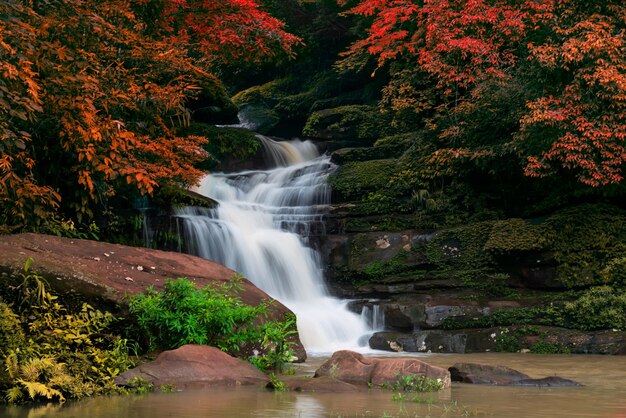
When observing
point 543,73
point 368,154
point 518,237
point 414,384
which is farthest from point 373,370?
point 368,154

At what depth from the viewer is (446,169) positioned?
18.1 metres

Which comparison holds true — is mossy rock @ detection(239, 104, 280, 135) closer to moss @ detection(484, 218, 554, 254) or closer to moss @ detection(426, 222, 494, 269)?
moss @ detection(426, 222, 494, 269)

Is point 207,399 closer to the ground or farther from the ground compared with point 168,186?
closer to the ground

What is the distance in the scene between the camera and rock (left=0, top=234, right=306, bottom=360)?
27.6 feet

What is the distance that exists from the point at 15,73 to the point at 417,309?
28.9ft

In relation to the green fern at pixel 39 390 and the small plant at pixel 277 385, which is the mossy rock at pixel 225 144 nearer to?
the small plant at pixel 277 385

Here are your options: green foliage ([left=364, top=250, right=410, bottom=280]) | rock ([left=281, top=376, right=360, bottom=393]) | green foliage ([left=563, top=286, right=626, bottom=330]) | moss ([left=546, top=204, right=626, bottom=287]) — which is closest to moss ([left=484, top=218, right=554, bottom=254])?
moss ([left=546, top=204, right=626, bottom=287])

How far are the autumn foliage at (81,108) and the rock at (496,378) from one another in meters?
5.50

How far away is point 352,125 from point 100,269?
15.9 metres

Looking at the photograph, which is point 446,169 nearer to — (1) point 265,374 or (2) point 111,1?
(2) point 111,1

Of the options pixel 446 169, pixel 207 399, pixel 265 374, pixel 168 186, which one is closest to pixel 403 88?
pixel 446 169

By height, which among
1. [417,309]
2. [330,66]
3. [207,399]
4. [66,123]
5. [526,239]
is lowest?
[207,399]

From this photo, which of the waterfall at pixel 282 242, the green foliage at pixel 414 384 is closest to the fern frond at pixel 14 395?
the green foliage at pixel 414 384

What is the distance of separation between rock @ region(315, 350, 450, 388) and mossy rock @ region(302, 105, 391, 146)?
16000mm
